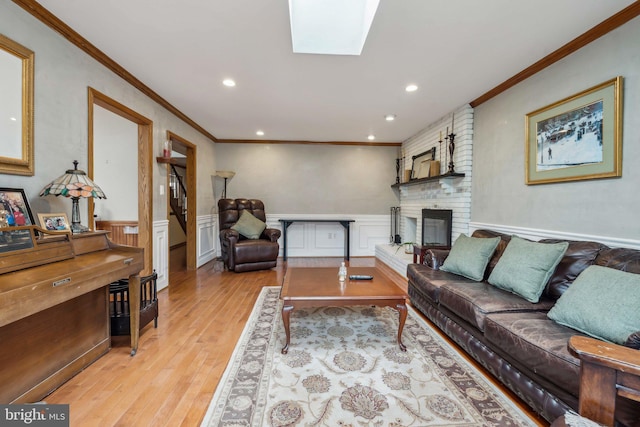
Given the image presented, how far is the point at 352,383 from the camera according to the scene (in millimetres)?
1719

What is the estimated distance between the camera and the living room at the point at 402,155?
190cm

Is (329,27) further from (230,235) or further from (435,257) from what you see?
(230,235)

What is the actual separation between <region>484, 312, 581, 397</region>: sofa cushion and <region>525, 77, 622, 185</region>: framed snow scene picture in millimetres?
1281

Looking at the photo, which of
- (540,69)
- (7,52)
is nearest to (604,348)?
(540,69)

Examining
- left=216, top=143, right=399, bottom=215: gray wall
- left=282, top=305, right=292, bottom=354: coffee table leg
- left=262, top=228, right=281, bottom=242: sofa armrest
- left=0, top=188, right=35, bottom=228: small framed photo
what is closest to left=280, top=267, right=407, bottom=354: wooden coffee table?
left=282, top=305, right=292, bottom=354: coffee table leg

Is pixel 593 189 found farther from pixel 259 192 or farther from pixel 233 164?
pixel 233 164

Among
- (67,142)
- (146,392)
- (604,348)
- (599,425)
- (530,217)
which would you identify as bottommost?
(146,392)

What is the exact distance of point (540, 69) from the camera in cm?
255

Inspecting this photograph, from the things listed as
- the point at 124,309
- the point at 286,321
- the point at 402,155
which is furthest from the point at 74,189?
the point at 402,155

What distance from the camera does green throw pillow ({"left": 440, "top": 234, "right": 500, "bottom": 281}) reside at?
2.49 metres

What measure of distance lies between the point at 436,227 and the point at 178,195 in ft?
20.2

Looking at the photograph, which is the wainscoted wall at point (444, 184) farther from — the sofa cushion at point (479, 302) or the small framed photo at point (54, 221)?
the small framed photo at point (54, 221)

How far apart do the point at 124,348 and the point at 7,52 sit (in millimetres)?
2141

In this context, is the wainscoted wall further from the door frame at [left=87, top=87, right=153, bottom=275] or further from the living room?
the door frame at [left=87, top=87, right=153, bottom=275]
